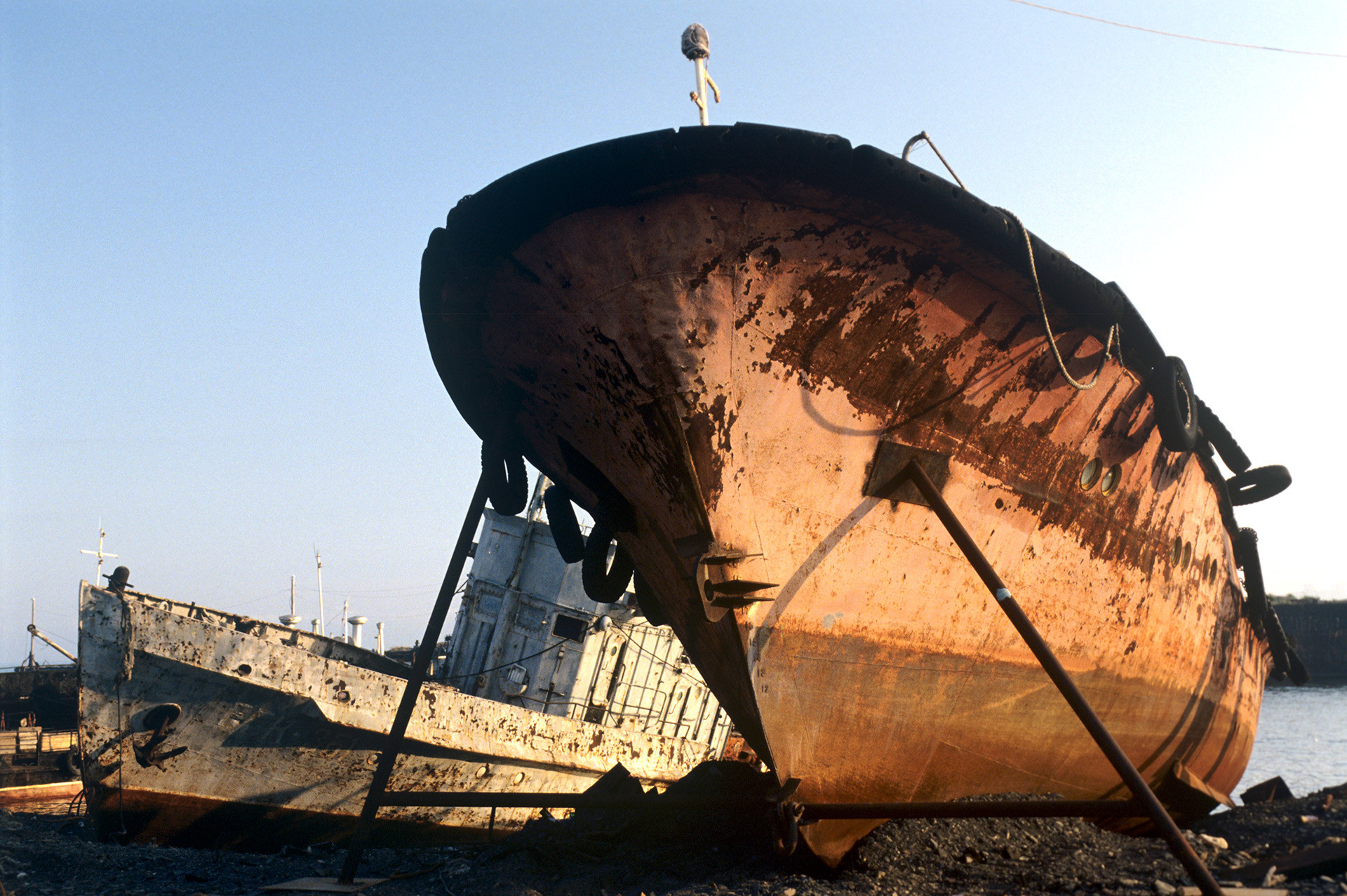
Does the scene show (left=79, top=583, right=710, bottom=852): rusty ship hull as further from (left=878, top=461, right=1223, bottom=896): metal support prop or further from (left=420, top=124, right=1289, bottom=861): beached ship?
(left=878, top=461, right=1223, bottom=896): metal support prop

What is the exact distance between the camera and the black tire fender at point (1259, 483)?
7426mm

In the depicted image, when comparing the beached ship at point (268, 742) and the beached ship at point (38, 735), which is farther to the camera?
the beached ship at point (38, 735)

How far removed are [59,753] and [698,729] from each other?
42.3ft

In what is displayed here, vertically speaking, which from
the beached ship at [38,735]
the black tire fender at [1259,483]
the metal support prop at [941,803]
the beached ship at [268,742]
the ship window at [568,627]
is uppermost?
the black tire fender at [1259,483]

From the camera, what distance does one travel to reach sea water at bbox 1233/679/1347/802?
14.8 metres

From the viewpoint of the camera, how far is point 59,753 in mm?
15023

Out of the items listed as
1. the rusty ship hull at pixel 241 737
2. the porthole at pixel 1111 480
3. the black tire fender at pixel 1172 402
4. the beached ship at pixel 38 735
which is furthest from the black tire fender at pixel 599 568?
the beached ship at pixel 38 735

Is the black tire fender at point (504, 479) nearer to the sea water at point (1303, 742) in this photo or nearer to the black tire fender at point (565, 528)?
the black tire fender at point (565, 528)

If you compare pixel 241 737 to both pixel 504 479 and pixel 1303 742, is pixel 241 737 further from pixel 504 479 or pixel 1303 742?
pixel 1303 742

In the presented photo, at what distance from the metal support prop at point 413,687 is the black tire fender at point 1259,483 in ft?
23.1

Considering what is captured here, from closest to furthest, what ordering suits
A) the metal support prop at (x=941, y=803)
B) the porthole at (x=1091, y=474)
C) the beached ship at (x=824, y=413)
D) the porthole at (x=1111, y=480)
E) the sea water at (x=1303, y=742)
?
the metal support prop at (x=941, y=803), the beached ship at (x=824, y=413), the porthole at (x=1091, y=474), the porthole at (x=1111, y=480), the sea water at (x=1303, y=742)

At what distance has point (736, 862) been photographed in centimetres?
433

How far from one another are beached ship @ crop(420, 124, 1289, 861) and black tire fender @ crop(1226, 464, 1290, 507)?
10.2ft

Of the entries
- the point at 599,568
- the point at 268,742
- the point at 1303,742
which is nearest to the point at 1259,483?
the point at 599,568
